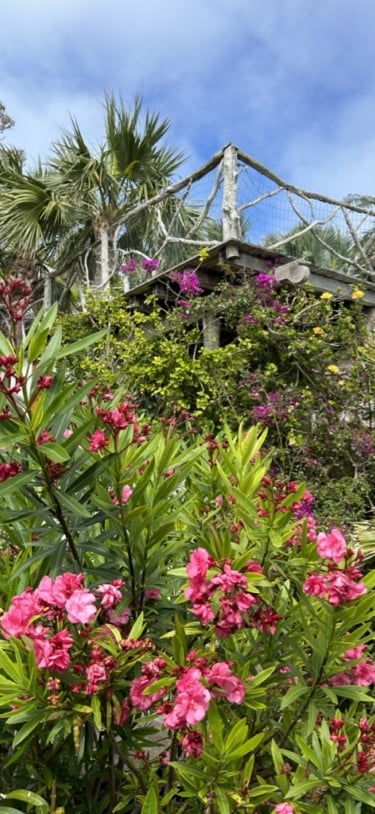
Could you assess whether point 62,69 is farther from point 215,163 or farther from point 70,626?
point 70,626

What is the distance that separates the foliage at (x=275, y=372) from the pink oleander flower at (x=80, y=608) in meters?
3.84

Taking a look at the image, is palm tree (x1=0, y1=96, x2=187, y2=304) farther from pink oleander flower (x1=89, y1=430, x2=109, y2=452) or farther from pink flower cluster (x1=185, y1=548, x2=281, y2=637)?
pink flower cluster (x1=185, y1=548, x2=281, y2=637)

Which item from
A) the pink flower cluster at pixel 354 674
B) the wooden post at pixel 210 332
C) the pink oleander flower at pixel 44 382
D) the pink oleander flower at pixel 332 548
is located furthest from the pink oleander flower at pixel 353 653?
the wooden post at pixel 210 332

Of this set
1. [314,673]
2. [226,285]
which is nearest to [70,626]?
[314,673]

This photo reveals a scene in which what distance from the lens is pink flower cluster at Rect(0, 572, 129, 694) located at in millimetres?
1122

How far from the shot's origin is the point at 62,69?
572 inches

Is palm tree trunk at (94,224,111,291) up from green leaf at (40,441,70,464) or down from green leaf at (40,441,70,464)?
up

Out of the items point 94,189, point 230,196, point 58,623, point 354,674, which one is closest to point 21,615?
point 58,623

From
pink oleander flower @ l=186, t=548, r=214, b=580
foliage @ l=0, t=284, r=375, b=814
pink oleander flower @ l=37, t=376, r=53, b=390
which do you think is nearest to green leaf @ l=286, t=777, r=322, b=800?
foliage @ l=0, t=284, r=375, b=814

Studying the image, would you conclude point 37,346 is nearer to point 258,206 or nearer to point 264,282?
point 264,282

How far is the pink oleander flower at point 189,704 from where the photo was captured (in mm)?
1086

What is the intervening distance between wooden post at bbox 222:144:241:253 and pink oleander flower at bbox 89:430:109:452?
4.68m

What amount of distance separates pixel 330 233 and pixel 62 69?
25.3 feet

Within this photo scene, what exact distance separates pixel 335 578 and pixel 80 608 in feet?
1.66
